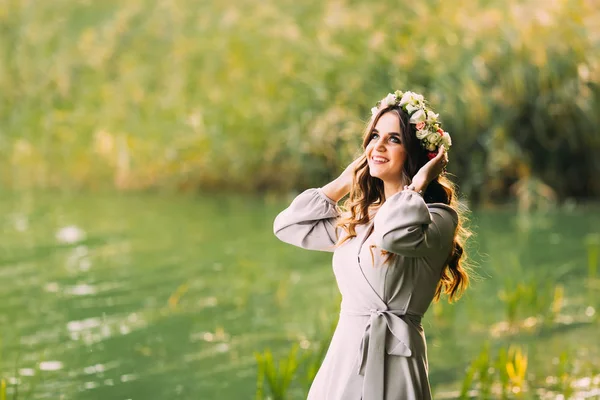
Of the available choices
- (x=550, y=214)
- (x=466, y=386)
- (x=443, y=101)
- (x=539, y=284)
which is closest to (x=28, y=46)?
(x=443, y=101)

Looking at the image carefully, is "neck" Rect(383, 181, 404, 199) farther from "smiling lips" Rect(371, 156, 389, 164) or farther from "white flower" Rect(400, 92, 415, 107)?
"white flower" Rect(400, 92, 415, 107)

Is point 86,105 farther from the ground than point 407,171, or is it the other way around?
point 86,105

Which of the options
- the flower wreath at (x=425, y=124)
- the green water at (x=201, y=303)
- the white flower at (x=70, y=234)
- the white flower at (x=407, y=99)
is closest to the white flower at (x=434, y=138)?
the flower wreath at (x=425, y=124)

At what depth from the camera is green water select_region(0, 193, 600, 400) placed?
5.83m

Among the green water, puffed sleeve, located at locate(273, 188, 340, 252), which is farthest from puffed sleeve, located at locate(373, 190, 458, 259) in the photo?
the green water

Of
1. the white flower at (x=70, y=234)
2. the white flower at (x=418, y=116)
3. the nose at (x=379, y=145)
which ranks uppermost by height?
the white flower at (x=70, y=234)

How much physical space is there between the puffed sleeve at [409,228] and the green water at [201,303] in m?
A: 1.30

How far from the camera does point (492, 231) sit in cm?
1166

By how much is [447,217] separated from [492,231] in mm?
9327

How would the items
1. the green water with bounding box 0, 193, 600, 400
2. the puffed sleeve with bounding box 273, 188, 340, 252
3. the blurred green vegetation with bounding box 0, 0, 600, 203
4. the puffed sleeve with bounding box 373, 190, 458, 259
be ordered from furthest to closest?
the blurred green vegetation with bounding box 0, 0, 600, 203 < the green water with bounding box 0, 193, 600, 400 < the puffed sleeve with bounding box 273, 188, 340, 252 < the puffed sleeve with bounding box 373, 190, 458, 259

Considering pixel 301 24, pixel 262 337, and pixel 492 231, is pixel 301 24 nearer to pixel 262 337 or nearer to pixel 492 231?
pixel 492 231

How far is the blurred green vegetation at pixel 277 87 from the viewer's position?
13.2m

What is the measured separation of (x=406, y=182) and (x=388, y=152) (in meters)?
0.10

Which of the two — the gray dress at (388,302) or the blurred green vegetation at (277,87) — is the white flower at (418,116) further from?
the blurred green vegetation at (277,87)
